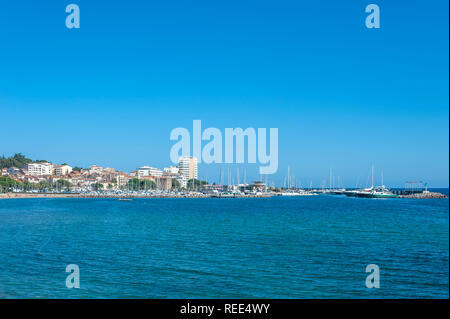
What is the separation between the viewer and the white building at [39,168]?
135m

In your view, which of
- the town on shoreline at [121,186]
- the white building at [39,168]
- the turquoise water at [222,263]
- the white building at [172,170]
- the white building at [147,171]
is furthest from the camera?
the white building at [172,170]

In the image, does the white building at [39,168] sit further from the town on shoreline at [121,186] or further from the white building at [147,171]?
the white building at [147,171]

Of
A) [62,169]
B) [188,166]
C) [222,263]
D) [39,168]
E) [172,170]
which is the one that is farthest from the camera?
[172,170]

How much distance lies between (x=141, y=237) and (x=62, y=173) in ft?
438

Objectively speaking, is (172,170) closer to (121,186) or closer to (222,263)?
(121,186)

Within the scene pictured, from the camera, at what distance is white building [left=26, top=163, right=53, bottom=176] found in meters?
135

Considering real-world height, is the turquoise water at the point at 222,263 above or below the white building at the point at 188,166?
below

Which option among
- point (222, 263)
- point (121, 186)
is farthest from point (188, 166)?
point (222, 263)

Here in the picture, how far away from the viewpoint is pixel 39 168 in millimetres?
138750

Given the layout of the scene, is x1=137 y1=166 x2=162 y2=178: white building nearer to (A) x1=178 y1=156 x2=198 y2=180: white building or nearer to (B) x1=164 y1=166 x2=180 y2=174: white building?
(B) x1=164 y1=166 x2=180 y2=174: white building

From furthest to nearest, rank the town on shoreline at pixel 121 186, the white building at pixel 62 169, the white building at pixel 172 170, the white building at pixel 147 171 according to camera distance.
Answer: the white building at pixel 172 170
the white building at pixel 147 171
the white building at pixel 62 169
the town on shoreline at pixel 121 186

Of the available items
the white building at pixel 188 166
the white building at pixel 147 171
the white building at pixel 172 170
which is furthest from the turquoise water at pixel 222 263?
the white building at pixel 172 170

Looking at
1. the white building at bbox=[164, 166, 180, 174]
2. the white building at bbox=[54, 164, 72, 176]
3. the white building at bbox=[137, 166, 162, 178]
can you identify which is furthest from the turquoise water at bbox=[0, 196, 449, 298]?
the white building at bbox=[164, 166, 180, 174]
